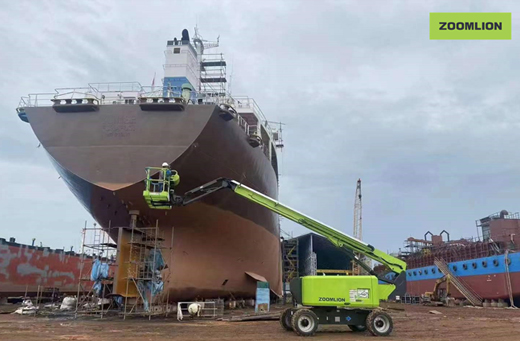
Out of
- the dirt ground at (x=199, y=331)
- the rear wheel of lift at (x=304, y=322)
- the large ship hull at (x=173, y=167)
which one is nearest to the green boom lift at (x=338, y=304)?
the rear wheel of lift at (x=304, y=322)

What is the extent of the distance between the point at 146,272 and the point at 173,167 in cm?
438

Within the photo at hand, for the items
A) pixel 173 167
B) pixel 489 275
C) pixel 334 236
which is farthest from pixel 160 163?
pixel 489 275

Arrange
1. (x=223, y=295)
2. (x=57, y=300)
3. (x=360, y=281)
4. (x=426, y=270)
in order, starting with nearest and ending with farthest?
1. (x=360, y=281)
2. (x=223, y=295)
3. (x=57, y=300)
4. (x=426, y=270)

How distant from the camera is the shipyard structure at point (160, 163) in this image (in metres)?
14.2

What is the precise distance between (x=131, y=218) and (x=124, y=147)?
9.19ft

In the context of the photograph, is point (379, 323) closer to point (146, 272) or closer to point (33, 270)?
point (146, 272)

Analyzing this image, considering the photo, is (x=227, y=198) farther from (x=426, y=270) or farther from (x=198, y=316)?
(x=426, y=270)

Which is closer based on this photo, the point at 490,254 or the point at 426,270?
the point at 490,254

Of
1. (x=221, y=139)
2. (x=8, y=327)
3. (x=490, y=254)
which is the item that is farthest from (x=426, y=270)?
(x=8, y=327)

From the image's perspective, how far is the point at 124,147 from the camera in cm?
1432

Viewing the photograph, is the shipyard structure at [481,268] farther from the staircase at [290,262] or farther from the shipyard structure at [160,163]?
the shipyard structure at [160,163]

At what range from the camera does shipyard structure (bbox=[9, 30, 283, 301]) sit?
46.7 ft

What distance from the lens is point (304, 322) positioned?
10.8 m

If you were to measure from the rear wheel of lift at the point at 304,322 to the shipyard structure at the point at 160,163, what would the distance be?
6386mm
